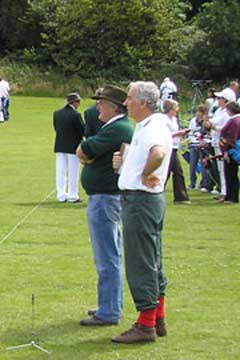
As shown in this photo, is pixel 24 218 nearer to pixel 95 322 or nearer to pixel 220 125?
pixel 220 125

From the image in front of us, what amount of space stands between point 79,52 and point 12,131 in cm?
2477

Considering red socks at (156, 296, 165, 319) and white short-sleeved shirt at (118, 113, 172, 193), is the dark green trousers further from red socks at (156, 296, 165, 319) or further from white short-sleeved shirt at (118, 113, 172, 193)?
red socks at (156, 296, 165, 319)

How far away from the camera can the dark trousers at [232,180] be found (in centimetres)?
1738

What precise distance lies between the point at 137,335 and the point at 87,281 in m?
2.64

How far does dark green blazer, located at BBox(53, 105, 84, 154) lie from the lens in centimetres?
1698

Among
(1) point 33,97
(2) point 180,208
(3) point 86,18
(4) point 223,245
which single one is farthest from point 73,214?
(3) point 86,18

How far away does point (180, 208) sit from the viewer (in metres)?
17.0

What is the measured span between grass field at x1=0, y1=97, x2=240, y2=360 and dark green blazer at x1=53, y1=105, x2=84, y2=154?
105 centimetres

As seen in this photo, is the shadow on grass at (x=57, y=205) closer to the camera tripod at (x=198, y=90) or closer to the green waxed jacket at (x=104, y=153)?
the green waxed jacket at (x=104, y=153)

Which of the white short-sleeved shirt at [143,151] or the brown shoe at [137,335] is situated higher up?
the white short-sleeved shirt at [143,151]

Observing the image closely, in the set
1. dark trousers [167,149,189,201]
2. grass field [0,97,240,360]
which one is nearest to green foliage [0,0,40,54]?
grass field [0,97,240,360]

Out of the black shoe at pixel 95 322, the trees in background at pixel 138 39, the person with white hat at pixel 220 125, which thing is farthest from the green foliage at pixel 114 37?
the black shoe at pixel 95 322

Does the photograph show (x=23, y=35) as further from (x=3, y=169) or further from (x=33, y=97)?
(x=3, y=169)

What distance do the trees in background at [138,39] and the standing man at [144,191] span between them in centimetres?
4751
